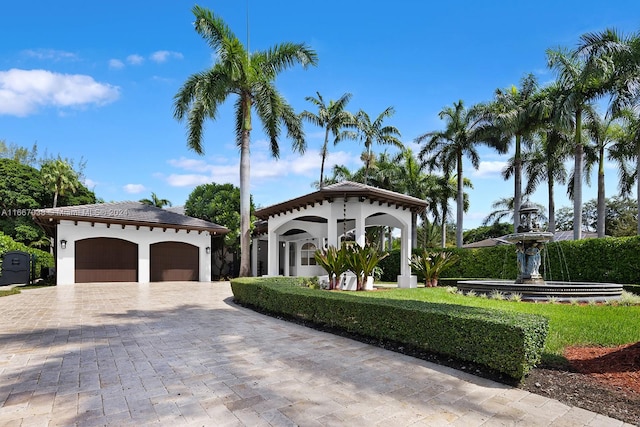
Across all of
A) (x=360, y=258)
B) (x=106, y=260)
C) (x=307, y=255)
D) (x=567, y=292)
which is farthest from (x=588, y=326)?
(x=106, y=260)

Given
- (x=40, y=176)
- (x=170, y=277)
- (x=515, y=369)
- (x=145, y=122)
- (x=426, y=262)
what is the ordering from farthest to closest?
1. (x=40, y=176)
2. (x=170, y=277)
3. (x=145, y=122)
4. (x=426, y=262)
5. (x=515, y=369)

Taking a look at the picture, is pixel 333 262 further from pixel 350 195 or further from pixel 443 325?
pixel 443 325

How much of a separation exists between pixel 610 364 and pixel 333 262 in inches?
333

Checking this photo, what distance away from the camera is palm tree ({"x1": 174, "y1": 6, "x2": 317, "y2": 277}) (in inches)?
611

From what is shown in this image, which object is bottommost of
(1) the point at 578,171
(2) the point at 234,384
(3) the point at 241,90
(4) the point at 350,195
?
(2) the point at 234,384

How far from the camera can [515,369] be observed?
12.9ft

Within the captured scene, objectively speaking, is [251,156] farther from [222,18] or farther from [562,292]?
[562,292]

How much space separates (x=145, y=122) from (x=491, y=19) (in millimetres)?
14690

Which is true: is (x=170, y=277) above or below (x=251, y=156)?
below

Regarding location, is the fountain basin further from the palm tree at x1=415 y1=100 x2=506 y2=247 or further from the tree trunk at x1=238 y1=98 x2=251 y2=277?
the palm tree at x1=415 y1=100 x2=506 y2=247

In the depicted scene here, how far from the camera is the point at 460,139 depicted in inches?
1006

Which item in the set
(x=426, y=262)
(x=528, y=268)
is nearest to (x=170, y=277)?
(x=426, y=262)

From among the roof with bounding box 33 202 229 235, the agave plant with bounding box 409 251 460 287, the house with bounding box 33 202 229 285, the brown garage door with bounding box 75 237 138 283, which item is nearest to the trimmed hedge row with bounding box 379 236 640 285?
the agave plant with bounding box 409 251 460 287

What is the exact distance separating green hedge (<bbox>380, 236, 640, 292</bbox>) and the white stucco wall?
47.1 feet
